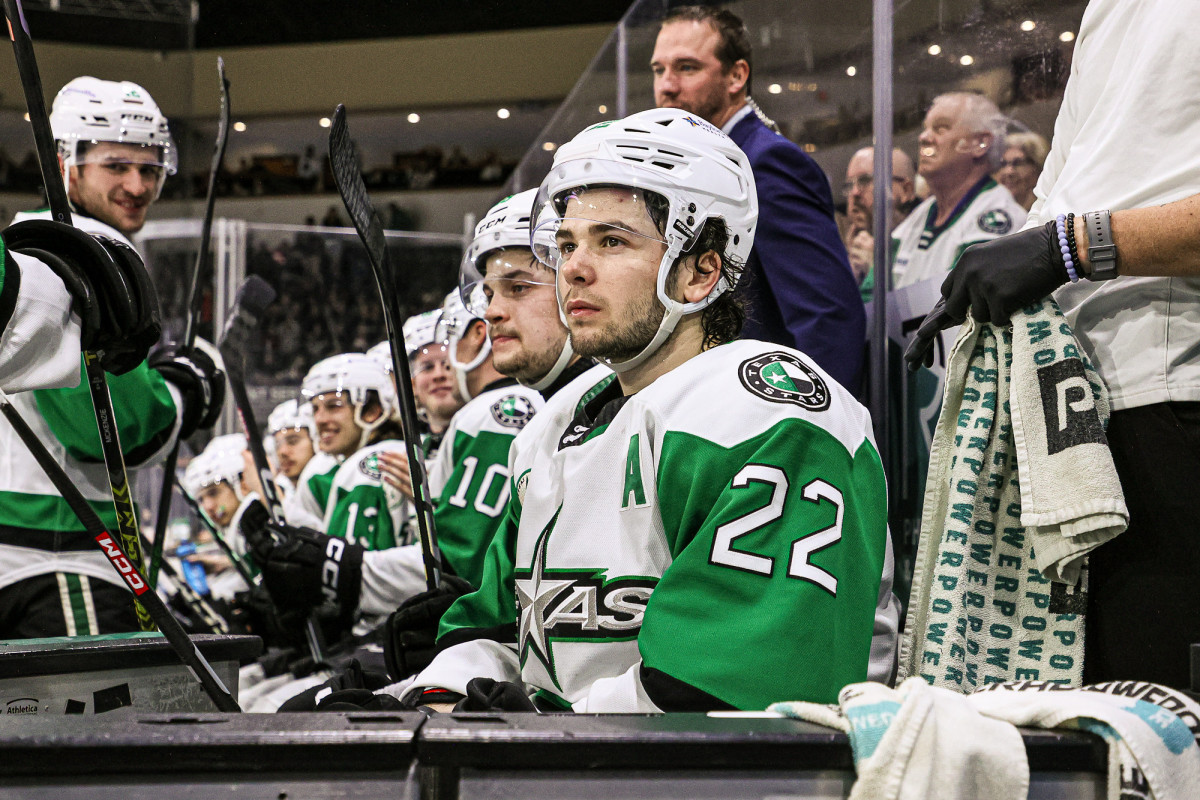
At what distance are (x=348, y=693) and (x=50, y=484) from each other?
1.23m

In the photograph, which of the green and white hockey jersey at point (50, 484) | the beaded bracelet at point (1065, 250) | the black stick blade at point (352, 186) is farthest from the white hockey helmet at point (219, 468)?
the beaded bracelet at point (1065, 250)

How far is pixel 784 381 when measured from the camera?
1.29 m

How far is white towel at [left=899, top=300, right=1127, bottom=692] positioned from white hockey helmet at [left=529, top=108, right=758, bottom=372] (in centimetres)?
35

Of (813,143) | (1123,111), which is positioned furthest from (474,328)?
(1123,111)

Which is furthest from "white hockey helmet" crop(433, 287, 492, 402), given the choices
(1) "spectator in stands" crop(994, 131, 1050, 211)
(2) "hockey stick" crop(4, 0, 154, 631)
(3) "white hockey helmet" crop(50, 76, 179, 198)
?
(1) "spectator in stands" crop(994, 131, 1050, 211)

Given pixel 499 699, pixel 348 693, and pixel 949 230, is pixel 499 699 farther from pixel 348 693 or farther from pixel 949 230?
pixel 949 230

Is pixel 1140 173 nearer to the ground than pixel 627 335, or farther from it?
farther from it

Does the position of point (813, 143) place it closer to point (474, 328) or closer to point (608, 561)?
point (474, 328)

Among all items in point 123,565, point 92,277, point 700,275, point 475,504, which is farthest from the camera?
point 475,504

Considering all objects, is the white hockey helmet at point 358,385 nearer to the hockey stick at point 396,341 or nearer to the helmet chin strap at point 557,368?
the helmet chin strap at point 557,368

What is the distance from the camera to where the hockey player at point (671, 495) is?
1.13m

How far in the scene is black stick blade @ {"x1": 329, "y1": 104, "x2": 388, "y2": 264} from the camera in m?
1.87

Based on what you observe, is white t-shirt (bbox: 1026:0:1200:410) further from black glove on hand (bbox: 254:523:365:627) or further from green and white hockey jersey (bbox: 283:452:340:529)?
green and white hockey jersey (bbox: 283:452:340:529)

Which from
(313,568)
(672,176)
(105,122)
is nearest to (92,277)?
(672,176)
